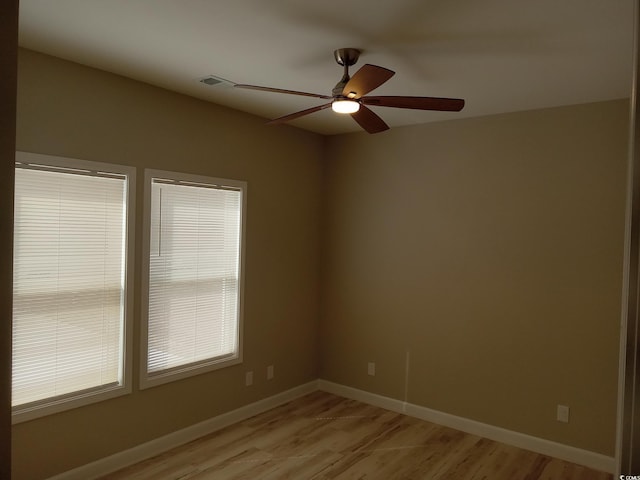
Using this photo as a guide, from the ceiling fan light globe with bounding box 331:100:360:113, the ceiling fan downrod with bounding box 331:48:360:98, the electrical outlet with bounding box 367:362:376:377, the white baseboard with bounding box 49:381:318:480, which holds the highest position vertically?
the ceiling fan downrod with bounding box 331:48:360:98

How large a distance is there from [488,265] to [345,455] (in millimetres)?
1971

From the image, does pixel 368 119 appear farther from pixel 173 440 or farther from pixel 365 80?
pixel 173 440

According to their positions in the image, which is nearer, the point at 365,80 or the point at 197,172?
the point at 365,80

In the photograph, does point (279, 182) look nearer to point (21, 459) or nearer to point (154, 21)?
point (154, 21)

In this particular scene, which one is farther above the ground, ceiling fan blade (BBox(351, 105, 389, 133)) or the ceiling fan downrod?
the ceiling fan downrod

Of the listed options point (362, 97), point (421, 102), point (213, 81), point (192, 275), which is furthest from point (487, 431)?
point (213, 81)

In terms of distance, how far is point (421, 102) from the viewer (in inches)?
93.0

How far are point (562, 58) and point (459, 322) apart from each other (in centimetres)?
230

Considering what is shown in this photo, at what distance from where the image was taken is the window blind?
2695mm

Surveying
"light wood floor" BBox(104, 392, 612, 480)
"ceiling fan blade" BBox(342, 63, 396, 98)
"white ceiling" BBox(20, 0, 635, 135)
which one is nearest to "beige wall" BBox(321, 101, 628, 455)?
"light wood floor" BBox(104, 392, 612, 480)

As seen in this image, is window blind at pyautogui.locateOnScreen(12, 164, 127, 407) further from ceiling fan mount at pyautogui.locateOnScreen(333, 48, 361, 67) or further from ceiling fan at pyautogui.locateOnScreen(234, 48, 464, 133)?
ceiling fan mount at pyautogui.locateOnScreen(333, 48, 361, 67)

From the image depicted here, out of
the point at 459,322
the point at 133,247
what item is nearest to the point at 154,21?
the point at 133,247

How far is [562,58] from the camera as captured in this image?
2.60 meters

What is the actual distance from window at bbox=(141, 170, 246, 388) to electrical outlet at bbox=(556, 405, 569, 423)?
2690mm
